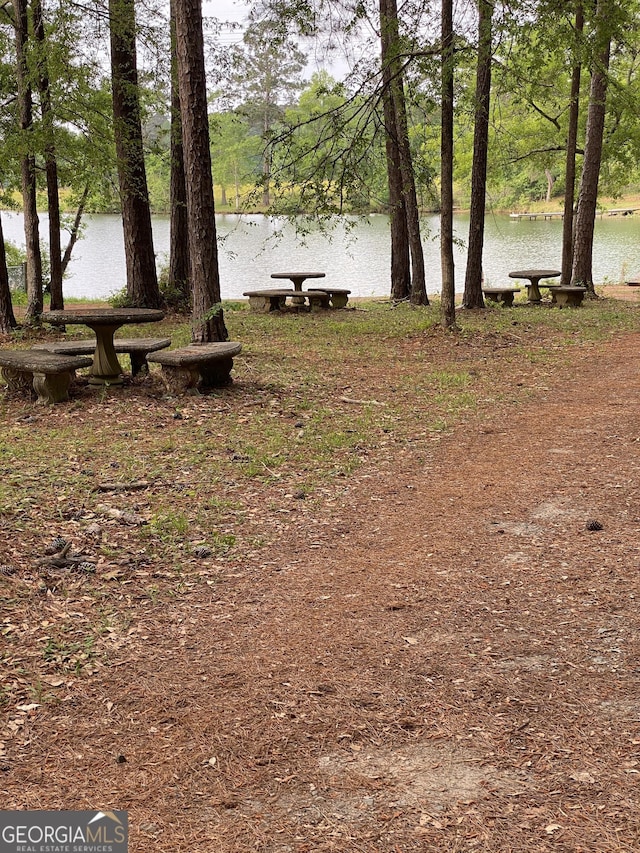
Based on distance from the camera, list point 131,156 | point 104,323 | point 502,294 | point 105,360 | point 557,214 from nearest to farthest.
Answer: point 104,323, point 105,360, point 131,156, point 502,294, point 557,214

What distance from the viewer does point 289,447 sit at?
253 inches

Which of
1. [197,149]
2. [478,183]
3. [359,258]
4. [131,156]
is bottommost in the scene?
[359,258]

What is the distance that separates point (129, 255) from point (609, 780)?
42.1 feet

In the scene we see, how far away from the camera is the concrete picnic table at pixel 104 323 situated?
767 cm

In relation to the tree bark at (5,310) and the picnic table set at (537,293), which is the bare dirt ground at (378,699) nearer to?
the tree bark at (5,310)

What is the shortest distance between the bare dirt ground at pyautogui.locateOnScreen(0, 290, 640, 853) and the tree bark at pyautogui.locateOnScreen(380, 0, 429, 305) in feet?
24.6

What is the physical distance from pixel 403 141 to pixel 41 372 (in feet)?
25.1

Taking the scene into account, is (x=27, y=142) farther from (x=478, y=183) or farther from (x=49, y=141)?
(x=478, y=183)

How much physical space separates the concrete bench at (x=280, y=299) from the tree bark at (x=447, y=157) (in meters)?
4.18

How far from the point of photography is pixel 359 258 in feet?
98.4

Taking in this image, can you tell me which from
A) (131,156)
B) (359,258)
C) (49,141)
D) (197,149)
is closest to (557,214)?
(359,258)

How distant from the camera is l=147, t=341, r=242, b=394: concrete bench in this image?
7586 mm

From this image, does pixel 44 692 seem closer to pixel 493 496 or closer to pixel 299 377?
pixel 493 496

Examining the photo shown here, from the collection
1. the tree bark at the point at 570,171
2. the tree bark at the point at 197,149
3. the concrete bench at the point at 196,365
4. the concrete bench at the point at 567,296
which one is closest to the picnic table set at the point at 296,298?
the concrete bench at the point at 567,296
